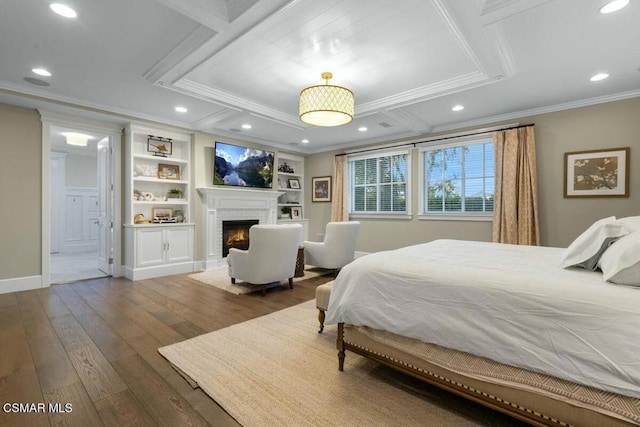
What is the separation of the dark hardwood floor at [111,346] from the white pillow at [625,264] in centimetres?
204

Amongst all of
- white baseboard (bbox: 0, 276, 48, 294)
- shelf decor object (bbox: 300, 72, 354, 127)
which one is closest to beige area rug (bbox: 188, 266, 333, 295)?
white baseboard (bbox: 0, 276, 48, 294)

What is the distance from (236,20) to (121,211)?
404 centimetres

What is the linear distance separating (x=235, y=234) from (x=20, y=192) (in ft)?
10.6

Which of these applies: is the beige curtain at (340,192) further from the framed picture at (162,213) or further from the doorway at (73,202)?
the doorway at (73,202)

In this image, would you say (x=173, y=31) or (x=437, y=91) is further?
(x=437, y=91)

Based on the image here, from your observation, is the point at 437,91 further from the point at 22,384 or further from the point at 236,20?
the point at 22,384

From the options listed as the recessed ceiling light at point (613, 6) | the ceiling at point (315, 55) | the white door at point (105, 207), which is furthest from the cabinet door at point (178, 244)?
the recessed ceiling light at point (613, 6)

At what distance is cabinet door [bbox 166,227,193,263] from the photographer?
16.4 feet

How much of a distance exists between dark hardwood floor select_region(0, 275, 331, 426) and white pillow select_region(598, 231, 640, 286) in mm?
2038

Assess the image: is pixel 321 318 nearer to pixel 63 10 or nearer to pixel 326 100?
pixel 326 100

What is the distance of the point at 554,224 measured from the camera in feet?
13.8

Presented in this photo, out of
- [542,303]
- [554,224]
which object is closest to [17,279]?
[542,303]

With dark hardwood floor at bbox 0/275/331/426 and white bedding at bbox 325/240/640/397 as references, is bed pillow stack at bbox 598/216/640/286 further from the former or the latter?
dark hardwood floor at bbox 0/275/331/426

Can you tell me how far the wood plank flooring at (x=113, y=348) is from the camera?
1605 millimetres
